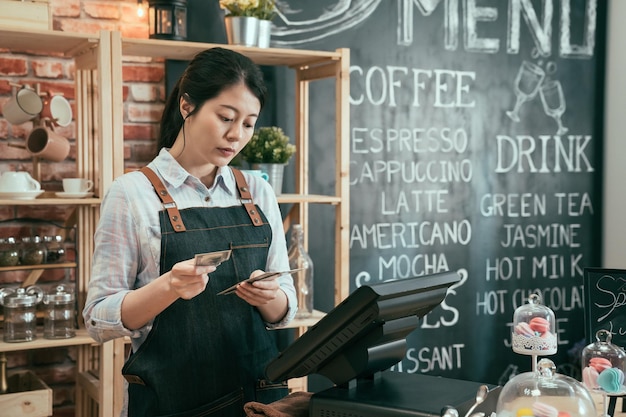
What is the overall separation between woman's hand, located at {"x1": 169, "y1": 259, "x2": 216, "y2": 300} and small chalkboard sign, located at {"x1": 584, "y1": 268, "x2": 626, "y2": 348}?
1012 millimetres

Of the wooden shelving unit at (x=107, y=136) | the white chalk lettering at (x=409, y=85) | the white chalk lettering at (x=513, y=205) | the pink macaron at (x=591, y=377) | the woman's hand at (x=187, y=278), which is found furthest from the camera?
the white chalk lettering at (x=513, y=205)

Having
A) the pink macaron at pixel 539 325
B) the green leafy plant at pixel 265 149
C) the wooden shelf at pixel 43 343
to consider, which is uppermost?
the green leafy plant at pixel 265 149

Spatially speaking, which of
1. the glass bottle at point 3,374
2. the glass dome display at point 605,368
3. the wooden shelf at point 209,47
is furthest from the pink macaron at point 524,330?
the glass bottle at point 3,374

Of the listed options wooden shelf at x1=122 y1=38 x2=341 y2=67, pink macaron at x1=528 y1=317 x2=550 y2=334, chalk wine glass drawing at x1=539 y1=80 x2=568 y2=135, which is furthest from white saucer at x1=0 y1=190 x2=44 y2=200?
chalk wine glass drawing at x1=539 y1=80 x2=568 y2=135

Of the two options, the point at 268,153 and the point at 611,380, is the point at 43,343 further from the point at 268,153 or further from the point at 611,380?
the point at 611,380

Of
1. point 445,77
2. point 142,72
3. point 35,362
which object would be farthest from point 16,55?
point 445,77

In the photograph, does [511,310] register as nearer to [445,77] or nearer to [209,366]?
[445,77]

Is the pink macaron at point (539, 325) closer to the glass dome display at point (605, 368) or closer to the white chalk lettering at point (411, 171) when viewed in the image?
the glass dome display at point (605, 368)

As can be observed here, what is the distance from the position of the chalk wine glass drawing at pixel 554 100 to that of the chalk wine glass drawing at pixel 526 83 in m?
0.05

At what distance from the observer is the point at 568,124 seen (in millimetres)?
4387

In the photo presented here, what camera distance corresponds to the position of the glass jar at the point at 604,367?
1.78m

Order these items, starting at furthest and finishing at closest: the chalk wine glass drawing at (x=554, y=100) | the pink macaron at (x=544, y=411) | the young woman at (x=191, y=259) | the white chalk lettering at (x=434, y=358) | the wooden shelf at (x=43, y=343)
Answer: the chalk wine glass drawing at (x=554, y=100)
the white chalk lettering at (x=434, y=358)
the wooden shelf at (x=43, y=343)
the young woman at (x=191, y=259)
the pink macaron at (x=544, y=411)

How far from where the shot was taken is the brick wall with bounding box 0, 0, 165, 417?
10.2ft

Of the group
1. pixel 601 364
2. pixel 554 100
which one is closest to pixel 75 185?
pixel 601 364
